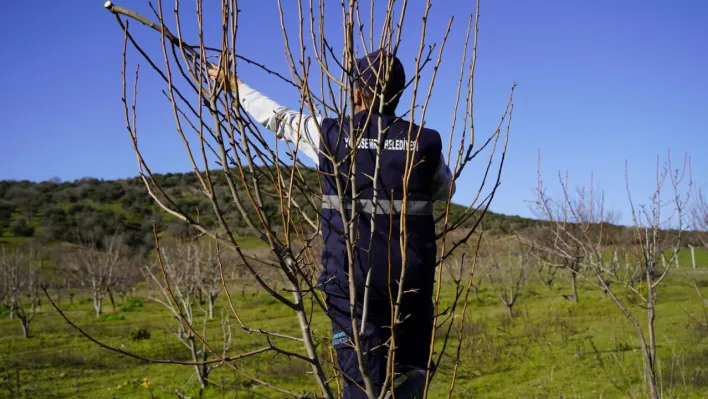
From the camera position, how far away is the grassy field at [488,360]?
8.77m

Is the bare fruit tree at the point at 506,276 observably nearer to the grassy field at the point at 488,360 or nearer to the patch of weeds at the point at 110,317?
the grassy field at the point at 488,360

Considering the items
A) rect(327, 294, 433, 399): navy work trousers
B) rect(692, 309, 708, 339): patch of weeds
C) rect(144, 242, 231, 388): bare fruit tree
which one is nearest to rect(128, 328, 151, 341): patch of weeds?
rect(144, 242, 231, 388): bare fruit tree

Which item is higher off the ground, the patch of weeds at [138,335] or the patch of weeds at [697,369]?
the patch of weeds at [697,369]

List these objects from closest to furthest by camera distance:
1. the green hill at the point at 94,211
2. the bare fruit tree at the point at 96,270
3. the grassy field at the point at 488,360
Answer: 1. the grassy field at the point at 488,360
2. the bare fruit tree at the point at 96,270
3. the green hill at the point at 94,211

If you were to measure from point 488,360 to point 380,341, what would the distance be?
36.2 feet

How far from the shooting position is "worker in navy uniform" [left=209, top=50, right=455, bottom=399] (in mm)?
1647

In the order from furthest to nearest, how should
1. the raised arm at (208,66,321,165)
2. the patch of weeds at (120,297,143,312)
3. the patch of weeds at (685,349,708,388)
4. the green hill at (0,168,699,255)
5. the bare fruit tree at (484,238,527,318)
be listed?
1. the green hill at (0,168,699,255)
2. the patch of weeds at (120,297,143,312)
3. the bare fruit tree at (484,238,527,318)
4. the patch of weeds at (685,349,708,388)
5. the raised arm at (208,66,321,165)

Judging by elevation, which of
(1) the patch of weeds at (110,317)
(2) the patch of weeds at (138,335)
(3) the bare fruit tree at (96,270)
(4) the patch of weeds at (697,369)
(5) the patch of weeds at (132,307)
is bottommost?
(5) the patch of weeds at (132,307)

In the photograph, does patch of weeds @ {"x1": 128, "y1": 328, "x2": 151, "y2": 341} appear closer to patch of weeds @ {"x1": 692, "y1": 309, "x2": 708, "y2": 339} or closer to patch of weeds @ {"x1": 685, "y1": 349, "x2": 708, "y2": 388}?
patch of weeds @ {"x1": 685, "y1": 349, "x2": 708, "y2": 388}

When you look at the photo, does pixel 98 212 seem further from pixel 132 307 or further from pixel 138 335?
pixel 138 335

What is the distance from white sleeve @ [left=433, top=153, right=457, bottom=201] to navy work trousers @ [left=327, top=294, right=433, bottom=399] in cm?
37

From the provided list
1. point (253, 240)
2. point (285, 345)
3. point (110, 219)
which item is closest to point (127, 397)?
point (285, 345)

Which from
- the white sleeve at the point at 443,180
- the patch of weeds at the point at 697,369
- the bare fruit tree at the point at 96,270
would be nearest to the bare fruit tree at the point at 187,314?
the white sleeve at the point at 443,180

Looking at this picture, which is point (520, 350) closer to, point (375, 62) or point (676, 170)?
point (676, 170)
